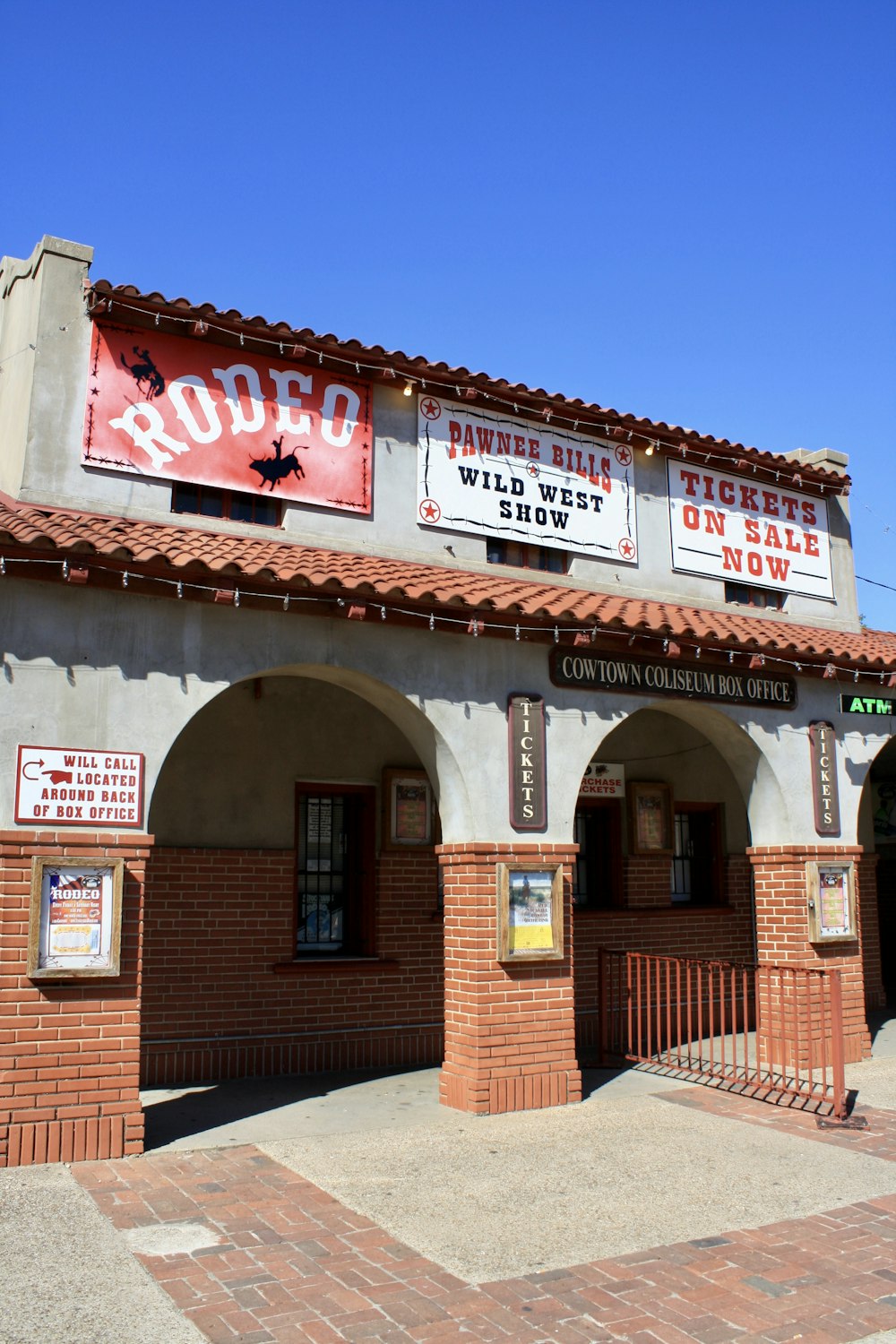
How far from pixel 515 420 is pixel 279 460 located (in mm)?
2589

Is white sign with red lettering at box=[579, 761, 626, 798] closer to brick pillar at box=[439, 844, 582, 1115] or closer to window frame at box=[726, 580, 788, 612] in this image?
window frame at box=[726, 580, 788, 612]

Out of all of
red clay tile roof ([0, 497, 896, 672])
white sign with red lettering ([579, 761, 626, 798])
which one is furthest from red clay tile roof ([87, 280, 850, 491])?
white sign with red lettering ([579, 761, 626, 798])

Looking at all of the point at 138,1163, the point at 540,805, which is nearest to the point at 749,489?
the point at 540,805

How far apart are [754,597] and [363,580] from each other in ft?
18.7

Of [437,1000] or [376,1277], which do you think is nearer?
[376,1277]

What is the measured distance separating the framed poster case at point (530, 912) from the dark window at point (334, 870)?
222 cm

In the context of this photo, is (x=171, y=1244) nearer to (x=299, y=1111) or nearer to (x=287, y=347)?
(x=299, y=1111)

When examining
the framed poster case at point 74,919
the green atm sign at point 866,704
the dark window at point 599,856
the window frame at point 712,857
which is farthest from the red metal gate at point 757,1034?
the framed poster case at point 74,919

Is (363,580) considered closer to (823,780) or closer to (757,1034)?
(823,780)

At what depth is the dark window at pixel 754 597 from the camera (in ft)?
40.6

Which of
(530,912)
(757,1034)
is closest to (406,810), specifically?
(530,912)

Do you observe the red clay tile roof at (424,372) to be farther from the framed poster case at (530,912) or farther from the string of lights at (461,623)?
the framed poster case at (530,912)

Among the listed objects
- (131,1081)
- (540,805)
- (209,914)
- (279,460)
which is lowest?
(131,1081)

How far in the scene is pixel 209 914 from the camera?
10.0 m
